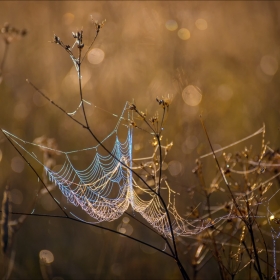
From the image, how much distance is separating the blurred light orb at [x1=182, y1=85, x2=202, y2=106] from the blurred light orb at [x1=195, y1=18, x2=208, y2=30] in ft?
2.91

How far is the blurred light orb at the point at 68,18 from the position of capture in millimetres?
5105

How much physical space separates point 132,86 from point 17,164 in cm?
139

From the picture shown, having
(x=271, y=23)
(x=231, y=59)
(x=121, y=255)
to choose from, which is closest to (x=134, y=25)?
(x=231, y=59)

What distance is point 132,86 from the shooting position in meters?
4.83

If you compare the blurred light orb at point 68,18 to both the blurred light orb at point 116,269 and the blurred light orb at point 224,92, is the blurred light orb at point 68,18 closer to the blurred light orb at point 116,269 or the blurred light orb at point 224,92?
the blurred light orb at point 224,92

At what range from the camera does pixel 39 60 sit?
16.4 feet

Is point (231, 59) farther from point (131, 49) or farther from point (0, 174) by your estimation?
point (0, 174)

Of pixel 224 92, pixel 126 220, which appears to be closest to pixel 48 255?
pixel 126 220

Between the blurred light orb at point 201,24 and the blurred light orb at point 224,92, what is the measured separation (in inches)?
29.7

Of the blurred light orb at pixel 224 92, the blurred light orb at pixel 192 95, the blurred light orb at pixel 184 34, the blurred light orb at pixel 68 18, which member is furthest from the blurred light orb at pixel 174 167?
the blurred light orb at pixel 68 18

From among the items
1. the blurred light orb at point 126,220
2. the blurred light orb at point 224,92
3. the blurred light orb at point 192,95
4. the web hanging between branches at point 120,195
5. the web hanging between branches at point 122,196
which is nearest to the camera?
the web hanging between branches at point 122,196

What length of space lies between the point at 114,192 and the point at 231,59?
6.20 ft

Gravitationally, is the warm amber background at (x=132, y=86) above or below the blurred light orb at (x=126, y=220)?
above

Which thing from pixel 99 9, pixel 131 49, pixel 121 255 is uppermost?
pixel 99 9
